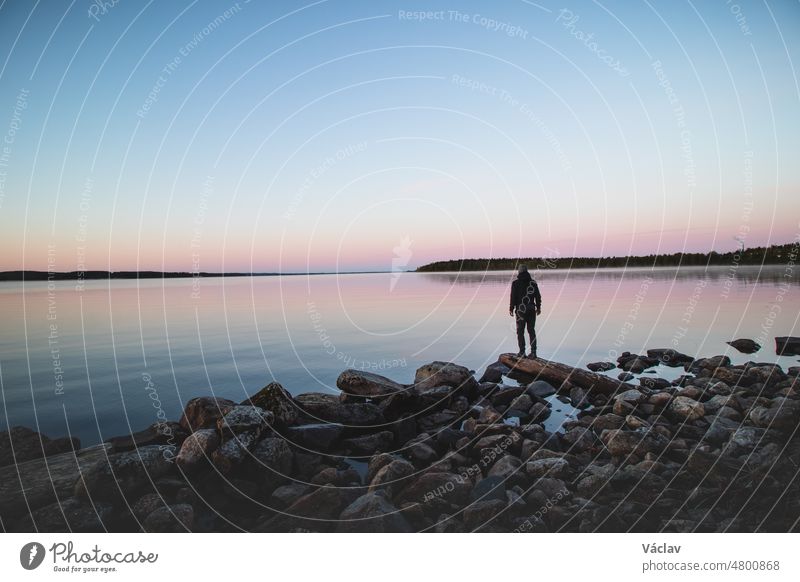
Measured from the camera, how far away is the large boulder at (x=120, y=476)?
752 cm

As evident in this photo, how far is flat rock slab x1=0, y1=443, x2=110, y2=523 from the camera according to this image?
23.5ft

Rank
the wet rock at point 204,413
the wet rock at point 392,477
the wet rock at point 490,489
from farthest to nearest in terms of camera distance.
A: the wet rock at point 204,413
the wet rock at point 392,477
the wet rock at point 490,489

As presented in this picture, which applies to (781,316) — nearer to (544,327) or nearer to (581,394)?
(544,327)

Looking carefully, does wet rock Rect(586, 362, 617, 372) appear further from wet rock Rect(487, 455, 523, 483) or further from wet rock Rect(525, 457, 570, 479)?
wet rock Rect(487, 455, 523, 483)

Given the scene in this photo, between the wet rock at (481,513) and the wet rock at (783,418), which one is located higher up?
the wet rock at (783,418)

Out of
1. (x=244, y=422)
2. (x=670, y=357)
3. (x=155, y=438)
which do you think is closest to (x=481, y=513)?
(x=244, y=422)

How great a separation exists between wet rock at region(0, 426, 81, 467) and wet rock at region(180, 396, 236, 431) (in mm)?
2756

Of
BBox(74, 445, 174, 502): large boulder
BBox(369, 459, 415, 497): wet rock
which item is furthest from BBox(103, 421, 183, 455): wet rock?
BBox(369, 459, 415, 497): wet rock

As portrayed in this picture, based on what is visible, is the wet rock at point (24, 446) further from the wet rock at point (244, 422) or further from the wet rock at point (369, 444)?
the wet rock at point (369, 444)

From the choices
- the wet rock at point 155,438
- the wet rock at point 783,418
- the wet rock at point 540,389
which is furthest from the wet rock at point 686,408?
the wet rock at point 155,438

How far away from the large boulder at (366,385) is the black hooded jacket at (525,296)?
18.9ft

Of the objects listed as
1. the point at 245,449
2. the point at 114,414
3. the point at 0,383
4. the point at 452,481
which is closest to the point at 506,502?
the point at 452,481

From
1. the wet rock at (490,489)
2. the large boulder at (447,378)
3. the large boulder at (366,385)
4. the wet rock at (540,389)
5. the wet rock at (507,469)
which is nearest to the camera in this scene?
the wet rock at (490,489)
